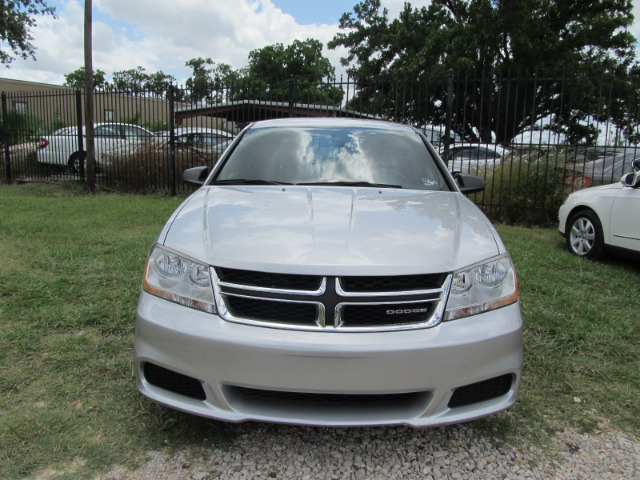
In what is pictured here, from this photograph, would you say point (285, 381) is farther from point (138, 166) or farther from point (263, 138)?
point (138, 166)

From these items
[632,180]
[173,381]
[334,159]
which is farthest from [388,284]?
[632,180]

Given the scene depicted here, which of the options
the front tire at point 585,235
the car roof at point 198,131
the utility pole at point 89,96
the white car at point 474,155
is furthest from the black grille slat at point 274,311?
the utility pole at point 89,96

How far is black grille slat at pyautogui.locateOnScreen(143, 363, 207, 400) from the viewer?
1.84m

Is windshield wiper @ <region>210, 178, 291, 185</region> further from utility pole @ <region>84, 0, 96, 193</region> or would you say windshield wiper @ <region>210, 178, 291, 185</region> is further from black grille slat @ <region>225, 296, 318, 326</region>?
utility pole @ <region>84, 0, 96, 193</region>

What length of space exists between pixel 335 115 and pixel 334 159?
732 centimetres

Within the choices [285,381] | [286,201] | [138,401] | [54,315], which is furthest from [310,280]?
[54,315]

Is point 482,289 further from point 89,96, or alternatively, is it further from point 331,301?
point 89,96

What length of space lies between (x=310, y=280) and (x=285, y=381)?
39 cm

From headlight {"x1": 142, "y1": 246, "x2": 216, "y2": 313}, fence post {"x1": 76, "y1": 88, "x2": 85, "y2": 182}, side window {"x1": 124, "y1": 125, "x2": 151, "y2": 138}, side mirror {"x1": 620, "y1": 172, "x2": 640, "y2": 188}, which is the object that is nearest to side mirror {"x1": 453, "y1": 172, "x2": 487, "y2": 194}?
headlight {"x1": 142, "y1": 246, "x2": 216, "y2": 313}

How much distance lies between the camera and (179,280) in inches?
76.5

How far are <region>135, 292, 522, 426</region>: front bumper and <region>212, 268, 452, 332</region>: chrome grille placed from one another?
0.05m

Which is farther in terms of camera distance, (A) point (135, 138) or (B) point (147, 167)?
(A) point (135, 138)

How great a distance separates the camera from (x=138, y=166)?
11.0 m

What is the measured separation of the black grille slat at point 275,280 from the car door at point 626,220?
176 inches
